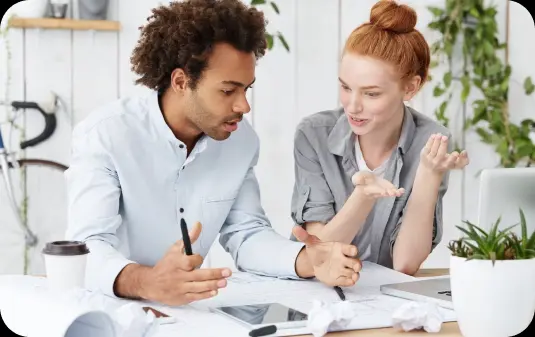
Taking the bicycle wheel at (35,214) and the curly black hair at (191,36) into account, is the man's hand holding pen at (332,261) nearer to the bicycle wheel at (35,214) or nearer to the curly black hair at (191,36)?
the curly black hair at (191,36)

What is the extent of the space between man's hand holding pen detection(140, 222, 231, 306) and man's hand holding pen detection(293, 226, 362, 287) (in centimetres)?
25

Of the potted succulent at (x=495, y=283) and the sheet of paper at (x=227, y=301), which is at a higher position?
the potted succulent at (x=495, y=283)

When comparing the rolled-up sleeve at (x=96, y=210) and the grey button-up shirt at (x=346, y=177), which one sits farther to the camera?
the grey button-up shirt at (x=346, y=177)

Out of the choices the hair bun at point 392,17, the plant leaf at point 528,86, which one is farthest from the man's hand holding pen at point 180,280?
the plant leaf at point 528,86

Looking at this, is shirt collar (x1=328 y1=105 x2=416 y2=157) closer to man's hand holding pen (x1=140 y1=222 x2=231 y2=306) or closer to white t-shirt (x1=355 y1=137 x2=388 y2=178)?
white t-shirt (x1=355 y1=137 x2=388 y2=178)

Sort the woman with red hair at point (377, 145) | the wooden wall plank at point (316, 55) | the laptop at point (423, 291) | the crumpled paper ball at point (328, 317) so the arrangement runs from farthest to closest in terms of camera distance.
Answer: the wooden wall plank at point (316, 55) → the woman with red hair at point (377, 145) → the laptop at point (423, 291) → the crumpled paper ball at point (328, 317)

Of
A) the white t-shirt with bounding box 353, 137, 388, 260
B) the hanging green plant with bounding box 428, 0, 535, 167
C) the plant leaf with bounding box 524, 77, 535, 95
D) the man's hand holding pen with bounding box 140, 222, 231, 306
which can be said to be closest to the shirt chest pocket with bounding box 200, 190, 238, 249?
the white t-shirt with bounding box 353, 137, 388, 260

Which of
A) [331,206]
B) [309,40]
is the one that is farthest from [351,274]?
[309,40]

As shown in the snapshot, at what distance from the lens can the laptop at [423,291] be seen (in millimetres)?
1442

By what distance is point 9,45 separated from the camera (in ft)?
11.3

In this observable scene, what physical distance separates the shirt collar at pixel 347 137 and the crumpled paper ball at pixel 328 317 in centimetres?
91

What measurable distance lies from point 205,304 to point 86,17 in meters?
2.34

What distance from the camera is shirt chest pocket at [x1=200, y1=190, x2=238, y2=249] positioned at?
1887mm

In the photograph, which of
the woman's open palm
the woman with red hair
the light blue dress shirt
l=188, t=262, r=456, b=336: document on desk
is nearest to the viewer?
l=188, t=262, r=456, b=336: document on desk
